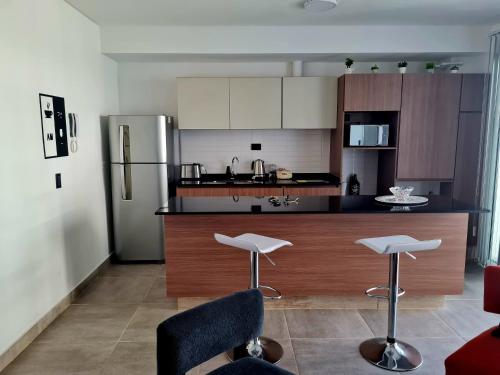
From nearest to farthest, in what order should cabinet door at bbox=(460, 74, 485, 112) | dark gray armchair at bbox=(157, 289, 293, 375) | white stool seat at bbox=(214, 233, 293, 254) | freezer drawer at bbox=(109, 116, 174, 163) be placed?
1. dark gray armchair at bbox=(157, 289, 293, 375)
2. white stool seat at bbox=(214, 233, 293, 254)
3. freezer drawer at bbox=(109, 116, 174, 163)
4. cabinet door at bbox=(460, 74, 485, 112)

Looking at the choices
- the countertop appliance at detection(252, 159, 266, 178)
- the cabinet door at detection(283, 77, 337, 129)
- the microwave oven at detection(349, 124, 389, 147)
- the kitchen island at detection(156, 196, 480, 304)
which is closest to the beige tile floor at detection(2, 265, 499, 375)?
the kitchen island at detection(156, 196, 480, 304)

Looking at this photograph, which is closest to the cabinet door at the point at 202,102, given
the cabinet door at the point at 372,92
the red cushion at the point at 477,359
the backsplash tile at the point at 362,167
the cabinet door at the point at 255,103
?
the cabinet door at the point at 255,103

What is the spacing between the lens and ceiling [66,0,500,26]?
3439mm

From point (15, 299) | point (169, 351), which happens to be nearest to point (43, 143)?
point (15, 299)

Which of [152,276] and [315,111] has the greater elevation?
[315,111]

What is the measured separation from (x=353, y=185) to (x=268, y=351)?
304 cm

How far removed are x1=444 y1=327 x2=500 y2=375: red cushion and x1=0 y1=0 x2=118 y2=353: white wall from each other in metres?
2.60

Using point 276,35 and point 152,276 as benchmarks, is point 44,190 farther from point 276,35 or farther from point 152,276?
point 276,35

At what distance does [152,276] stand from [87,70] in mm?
2252

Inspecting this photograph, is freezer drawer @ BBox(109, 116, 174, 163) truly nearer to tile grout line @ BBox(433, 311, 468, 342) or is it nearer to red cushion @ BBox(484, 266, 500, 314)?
tile grout line @ BBox(433, 311, 468, 342)

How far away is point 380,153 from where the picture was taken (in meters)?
5.03

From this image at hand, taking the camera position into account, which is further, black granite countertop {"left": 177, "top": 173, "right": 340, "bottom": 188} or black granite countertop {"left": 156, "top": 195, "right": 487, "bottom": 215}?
black granite countertop {"left": 177, "top": 173, "right": 340, "bottom": 188}

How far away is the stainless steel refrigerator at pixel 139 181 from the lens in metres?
4.16

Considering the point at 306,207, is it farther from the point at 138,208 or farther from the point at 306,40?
the point at 306,40
